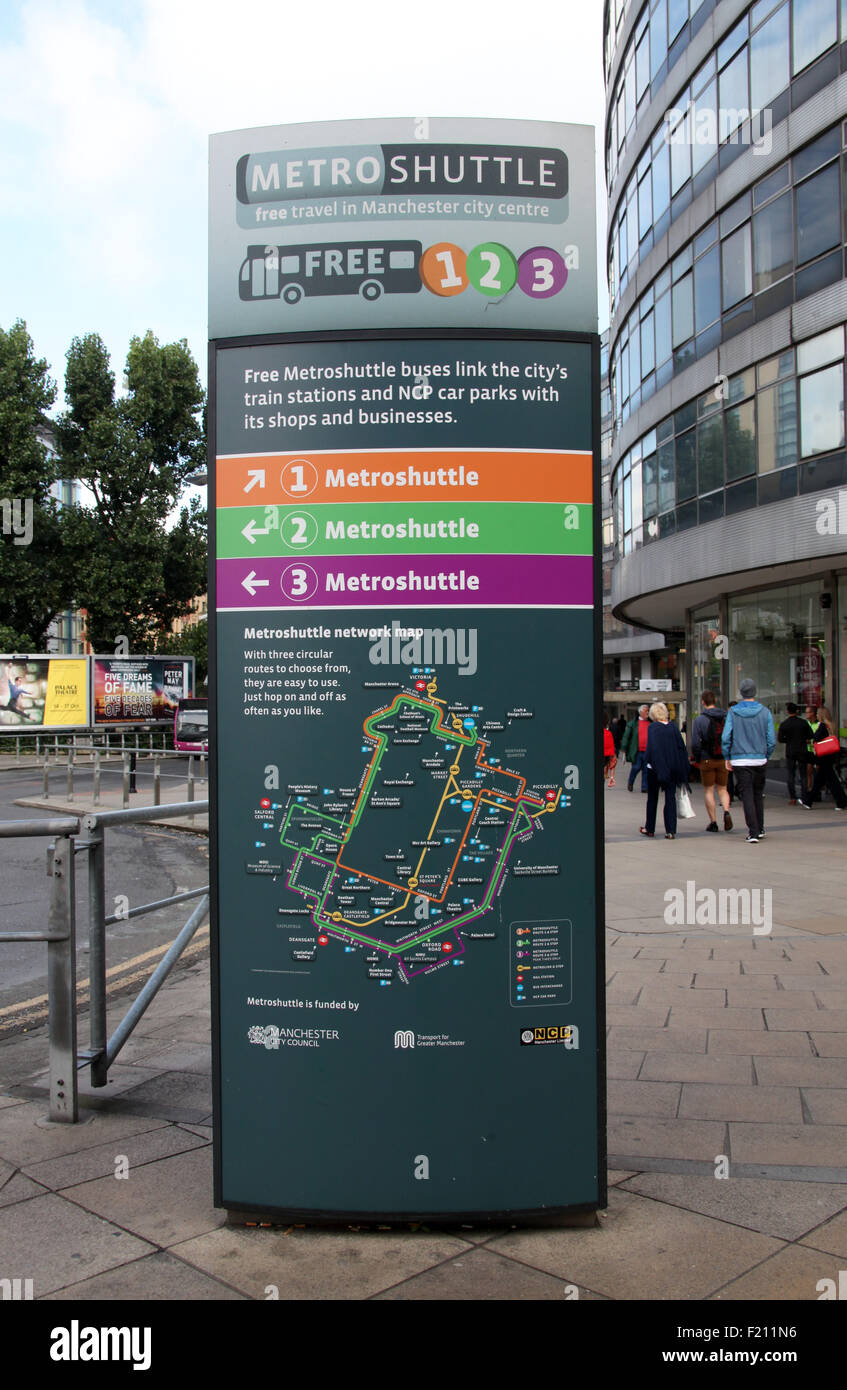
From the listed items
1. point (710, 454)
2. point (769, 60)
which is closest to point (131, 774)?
point (710, 454)

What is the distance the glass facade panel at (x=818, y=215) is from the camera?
17.0 metres

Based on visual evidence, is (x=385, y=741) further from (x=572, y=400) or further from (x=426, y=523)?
(x=572, y=400)

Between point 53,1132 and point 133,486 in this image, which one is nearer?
point 53,1132

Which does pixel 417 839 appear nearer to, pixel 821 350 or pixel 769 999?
pixel 769 999

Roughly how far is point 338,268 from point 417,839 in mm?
1625

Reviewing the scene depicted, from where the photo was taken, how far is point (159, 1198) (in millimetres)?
3406

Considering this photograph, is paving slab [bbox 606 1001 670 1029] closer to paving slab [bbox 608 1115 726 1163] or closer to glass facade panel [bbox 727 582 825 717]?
paving slab [bbox 608 1115 726 1163]

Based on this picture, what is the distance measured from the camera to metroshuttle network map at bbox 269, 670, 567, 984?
306 centimetres

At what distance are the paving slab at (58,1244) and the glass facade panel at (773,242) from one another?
18735mm

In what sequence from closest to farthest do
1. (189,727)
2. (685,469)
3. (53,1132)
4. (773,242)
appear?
1. (53,1132)
2. (773,242)
3. (685,469)
4. (189,727)

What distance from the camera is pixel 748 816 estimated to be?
1284 cm

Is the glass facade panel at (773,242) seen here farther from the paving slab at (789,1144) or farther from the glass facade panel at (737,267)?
the paving slab at (789,1144)

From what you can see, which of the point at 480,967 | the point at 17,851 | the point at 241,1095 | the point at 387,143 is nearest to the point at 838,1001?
the point at 480,967

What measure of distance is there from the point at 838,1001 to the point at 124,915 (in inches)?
142
